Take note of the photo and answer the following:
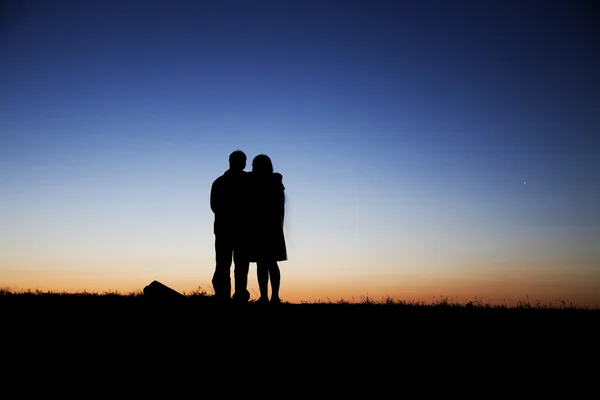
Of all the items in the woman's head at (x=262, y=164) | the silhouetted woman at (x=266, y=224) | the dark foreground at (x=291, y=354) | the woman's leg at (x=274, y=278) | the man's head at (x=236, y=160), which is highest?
the man's head at (x=236, y=160)

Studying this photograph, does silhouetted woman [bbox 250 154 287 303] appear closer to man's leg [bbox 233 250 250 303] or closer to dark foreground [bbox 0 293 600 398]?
man's leg [bbox 233 250 250 303]

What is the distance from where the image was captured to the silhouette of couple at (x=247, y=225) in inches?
360

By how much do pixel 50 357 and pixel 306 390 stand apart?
2.82 metres

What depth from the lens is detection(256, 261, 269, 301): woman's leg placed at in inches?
362

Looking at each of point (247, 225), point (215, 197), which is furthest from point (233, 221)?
point (215, 197)

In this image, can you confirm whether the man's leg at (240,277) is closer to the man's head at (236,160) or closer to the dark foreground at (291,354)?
the man's head at (236,160)

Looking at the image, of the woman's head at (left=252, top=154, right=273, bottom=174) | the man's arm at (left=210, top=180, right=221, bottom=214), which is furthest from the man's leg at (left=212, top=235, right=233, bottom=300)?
the woman's head at (left=252, top=154, right=273, bottom=174)

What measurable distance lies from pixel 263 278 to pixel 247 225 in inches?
43.1

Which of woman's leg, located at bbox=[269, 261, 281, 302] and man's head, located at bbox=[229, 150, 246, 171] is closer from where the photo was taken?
woman's leg, located at bbox=[269, 261, 281, 302]

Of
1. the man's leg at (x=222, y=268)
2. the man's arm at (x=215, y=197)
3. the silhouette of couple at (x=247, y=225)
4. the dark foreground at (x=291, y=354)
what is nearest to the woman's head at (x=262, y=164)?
the silhouette of couple at (x=247, y=225)

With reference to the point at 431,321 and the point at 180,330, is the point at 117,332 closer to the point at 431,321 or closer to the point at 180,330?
the point at 180,330

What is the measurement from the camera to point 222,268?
9750 millimetres

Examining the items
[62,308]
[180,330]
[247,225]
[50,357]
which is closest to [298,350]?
[180,330]

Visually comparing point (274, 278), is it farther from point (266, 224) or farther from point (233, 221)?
point (233, 221)
